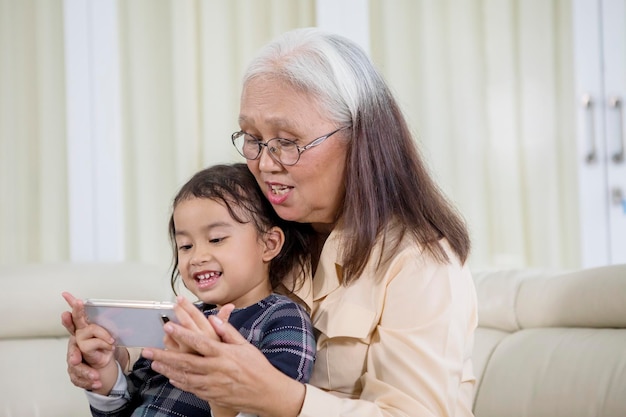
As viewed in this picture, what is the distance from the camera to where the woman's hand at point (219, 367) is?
1.38m

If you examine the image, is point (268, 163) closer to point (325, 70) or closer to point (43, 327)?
point (325, 70)

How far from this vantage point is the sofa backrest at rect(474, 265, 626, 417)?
2111 millimetres

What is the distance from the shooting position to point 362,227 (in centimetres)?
173

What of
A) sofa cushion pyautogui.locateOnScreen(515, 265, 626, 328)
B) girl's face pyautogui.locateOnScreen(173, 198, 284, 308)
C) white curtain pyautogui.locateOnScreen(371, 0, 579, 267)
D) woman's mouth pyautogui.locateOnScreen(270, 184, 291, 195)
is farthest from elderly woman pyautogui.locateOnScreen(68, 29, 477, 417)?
white curtain pyautogui.locateOnScreen(371, 0, 579, 267)

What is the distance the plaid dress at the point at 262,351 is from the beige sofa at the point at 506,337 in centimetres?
82

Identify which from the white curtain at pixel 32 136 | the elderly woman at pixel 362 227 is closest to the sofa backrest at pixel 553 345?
the elderly woman at pixel 362 227

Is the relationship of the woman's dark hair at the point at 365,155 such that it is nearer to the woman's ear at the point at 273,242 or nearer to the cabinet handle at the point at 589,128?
the woman's ear at the point at 273,242

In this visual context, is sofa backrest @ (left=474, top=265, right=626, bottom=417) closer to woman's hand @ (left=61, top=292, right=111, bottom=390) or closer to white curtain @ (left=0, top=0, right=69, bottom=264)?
woman's hand @ (left=61, top=292, right=111, bottom=390)

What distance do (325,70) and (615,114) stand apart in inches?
106

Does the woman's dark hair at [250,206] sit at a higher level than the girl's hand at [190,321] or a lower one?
higher

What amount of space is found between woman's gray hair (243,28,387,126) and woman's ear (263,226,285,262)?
274 millimetres

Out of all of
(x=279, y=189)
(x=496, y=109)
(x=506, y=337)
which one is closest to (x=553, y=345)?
(x=506, y=337)

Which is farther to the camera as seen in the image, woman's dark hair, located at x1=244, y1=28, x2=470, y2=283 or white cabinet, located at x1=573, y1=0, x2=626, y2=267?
white cabinet, located at x1=573, y1=0, x2=626, y2=267

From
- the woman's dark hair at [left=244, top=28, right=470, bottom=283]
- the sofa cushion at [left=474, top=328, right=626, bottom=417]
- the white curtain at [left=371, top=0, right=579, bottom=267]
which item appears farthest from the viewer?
the white curtain at [left=371, top=0, right=579, bottom=267]
